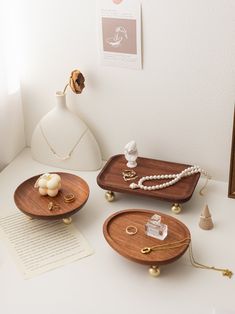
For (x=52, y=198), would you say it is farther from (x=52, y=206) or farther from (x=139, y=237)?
(x=139, y=237)

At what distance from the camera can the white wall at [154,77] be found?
1.39 m

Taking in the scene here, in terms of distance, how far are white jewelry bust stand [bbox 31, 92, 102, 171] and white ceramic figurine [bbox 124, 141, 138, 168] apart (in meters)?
0.12

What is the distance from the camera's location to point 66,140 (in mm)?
1600

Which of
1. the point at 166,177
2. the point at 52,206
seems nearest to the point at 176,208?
the point at 166,177

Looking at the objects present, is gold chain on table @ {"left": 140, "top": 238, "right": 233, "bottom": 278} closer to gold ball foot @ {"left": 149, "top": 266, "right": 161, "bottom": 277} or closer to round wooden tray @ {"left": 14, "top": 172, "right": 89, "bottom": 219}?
gold ball foot @ {"left": 149, "top": 266, "right": 161, "bottom": 277}

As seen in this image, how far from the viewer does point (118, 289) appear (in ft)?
3.92

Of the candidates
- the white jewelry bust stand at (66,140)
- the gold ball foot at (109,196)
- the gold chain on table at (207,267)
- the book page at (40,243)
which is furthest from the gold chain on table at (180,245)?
the white jewelry bust stand at (66,140)

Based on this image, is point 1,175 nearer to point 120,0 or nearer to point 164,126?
point 164,126

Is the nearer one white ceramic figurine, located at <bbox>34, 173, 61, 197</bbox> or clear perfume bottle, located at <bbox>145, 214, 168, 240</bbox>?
clear perfume bottle, located at <bbox>145, 214, 168, 240</bbox>

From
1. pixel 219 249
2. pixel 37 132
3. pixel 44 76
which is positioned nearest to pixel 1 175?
pixel 37 132

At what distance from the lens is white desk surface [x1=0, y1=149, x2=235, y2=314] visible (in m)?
1.15

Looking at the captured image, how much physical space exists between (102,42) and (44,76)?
22cm

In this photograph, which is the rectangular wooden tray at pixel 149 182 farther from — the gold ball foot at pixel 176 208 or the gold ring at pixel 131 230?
the gold ring at pixel 131 230

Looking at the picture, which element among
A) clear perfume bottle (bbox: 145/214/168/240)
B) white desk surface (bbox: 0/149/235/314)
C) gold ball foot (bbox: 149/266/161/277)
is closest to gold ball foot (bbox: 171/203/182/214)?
white desk surface (bbox: 0/149/235/314)
